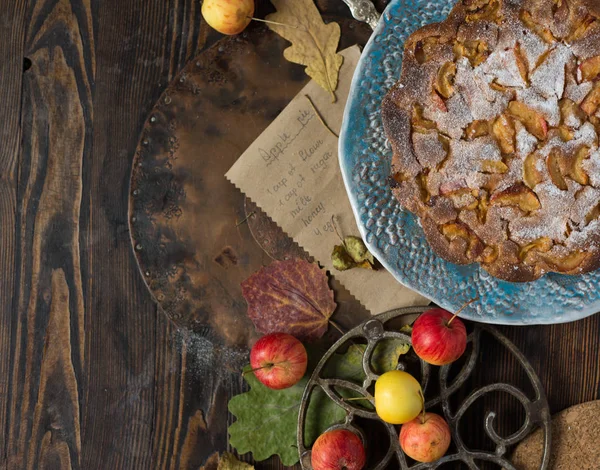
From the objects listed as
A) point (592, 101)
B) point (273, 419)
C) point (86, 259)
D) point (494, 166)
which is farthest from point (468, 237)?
point (86, 259)

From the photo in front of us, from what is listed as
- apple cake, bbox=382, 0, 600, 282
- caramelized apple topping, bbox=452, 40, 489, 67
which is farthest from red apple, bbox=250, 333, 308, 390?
caramelized apple topping, bbox=452, 40, 489, 67

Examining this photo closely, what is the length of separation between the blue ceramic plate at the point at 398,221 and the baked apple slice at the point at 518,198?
225 mm

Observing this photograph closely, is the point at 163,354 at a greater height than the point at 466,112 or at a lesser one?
lesser

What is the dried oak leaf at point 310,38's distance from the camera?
1647mm

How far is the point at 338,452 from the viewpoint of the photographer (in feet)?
4.91

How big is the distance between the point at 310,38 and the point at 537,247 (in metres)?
0.80

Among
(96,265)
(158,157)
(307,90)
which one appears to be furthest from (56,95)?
(307,90)

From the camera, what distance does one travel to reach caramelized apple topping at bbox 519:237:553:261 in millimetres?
1364

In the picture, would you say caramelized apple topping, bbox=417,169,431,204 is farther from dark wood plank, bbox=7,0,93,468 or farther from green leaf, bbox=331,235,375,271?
dark wood plank, bbox=7,0,93,468

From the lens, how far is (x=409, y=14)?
1.52 meters

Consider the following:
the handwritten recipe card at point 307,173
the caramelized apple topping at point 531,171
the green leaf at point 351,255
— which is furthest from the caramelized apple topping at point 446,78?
the green leaf at point 351,255

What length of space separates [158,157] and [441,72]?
0.79 metres

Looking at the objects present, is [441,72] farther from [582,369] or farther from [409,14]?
[582,369]

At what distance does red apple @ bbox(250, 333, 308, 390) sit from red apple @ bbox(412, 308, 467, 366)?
0.30 meters
